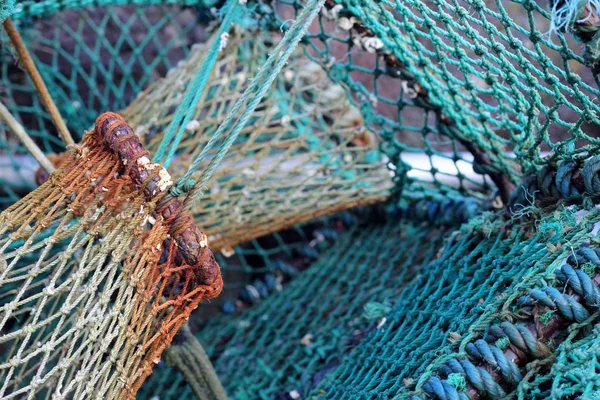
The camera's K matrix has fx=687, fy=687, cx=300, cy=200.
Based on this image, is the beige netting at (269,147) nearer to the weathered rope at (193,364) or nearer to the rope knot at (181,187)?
the weathered rope at (193,364)

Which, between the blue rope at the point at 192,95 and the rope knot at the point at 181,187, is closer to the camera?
the rope knot at the point at 181,187

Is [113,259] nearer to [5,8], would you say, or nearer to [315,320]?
[5,8]

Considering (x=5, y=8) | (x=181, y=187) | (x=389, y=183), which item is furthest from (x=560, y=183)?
(x=5, y=8)

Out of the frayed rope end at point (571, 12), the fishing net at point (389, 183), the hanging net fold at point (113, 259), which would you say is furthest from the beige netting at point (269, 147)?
the frayed rope end at point (571, 12)

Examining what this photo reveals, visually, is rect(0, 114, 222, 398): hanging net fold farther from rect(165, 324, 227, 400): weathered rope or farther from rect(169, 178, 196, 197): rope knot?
rect(165, 324, 227, 400): weathered rope

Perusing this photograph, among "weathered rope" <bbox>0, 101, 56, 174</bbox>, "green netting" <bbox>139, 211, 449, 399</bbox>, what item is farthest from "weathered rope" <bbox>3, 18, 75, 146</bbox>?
"green netting" <bbox>139, 211, 449, 399</bbox>

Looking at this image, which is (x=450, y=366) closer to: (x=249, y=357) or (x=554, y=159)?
(x=554, y=159)

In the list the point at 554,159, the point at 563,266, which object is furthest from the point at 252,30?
the point at 563,266
